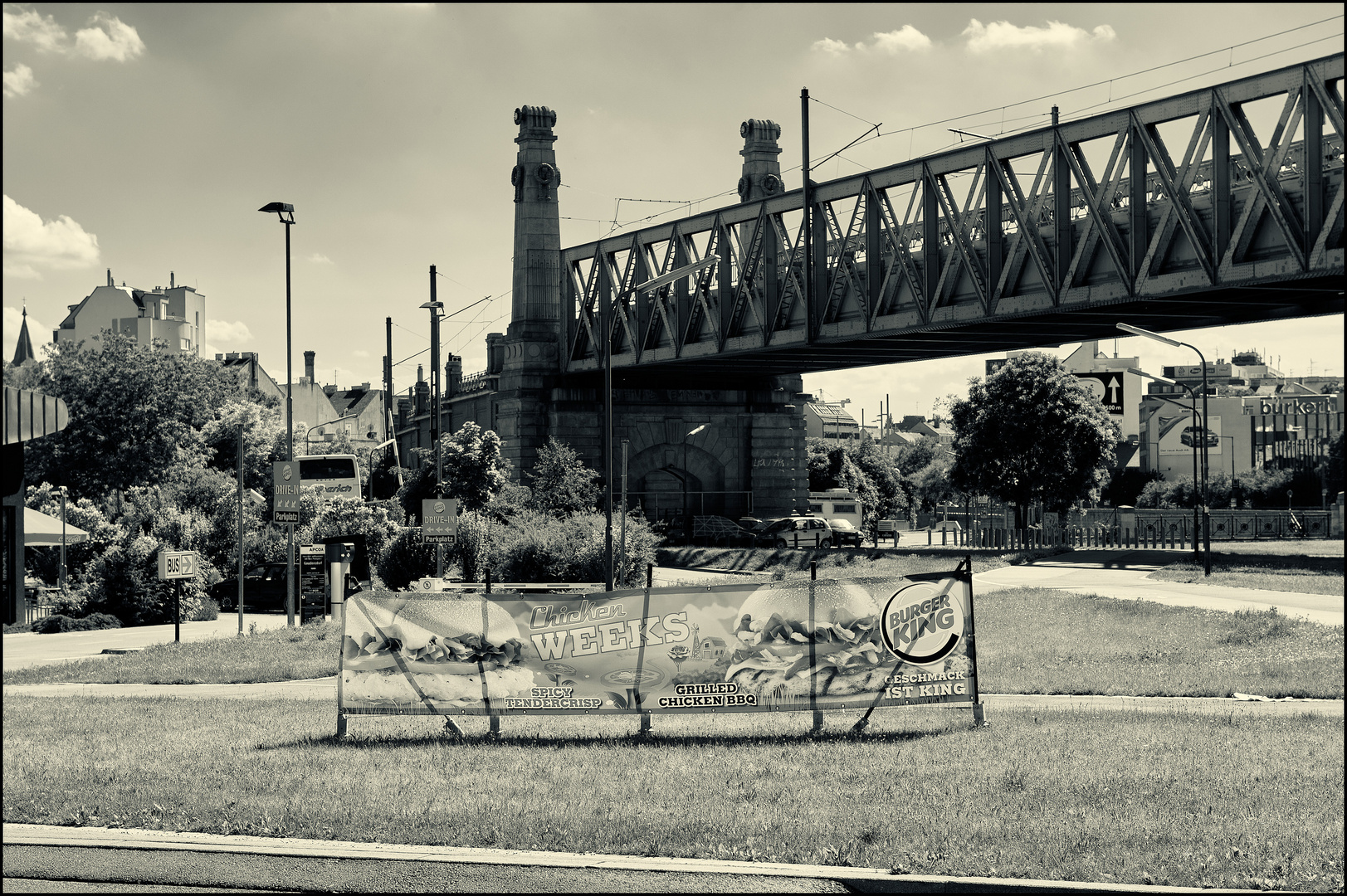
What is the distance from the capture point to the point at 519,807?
984 cm

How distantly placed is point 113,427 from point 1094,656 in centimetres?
6108

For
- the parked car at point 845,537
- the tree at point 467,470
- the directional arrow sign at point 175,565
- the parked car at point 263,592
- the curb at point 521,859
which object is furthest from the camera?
the parked car at point 845,537

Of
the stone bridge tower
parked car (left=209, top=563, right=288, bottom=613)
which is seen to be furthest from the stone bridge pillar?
parked car (left=209, top=563, right=288, bottom=613)

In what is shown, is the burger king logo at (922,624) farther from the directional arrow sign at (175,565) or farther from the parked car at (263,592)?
the parked car at (263,592)

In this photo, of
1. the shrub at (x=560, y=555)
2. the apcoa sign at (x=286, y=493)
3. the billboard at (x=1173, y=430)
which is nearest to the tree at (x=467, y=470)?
the shrub at (x=560, y=555)

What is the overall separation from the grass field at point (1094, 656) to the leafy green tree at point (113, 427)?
45887 mm

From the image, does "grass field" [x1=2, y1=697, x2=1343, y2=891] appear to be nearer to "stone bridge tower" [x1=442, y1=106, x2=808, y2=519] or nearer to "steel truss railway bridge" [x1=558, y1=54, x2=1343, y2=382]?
"steel truss railway bridge" [x1=558, y1=54, x2=1343, y2=382]

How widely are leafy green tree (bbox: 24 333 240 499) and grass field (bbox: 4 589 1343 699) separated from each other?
151 ft

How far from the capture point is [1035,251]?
122 feet

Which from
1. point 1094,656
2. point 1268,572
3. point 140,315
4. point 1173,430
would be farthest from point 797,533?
point 140,315

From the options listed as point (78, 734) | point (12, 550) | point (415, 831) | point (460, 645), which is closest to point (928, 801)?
point (415, 831)

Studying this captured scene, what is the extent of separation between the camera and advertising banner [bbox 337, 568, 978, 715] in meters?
13.2

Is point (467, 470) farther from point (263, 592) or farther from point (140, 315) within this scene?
point (140, 315)

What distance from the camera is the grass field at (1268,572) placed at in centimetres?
3014
